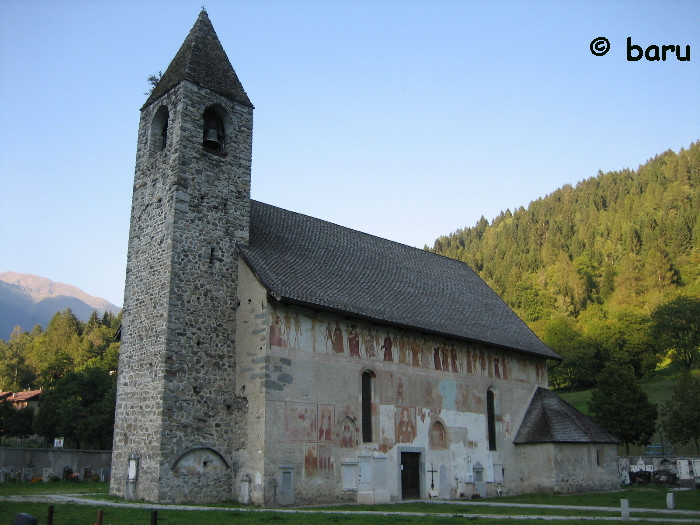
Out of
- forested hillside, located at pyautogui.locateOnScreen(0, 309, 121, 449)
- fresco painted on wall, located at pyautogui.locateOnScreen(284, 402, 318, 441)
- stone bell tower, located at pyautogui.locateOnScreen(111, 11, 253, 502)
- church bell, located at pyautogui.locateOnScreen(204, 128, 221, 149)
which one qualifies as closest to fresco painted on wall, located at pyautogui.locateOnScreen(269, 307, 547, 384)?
fresco painted on wall, located at pyautogui.locateOnScreen(284, 402, 318, 441)

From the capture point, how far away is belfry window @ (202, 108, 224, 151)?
24.4 meters

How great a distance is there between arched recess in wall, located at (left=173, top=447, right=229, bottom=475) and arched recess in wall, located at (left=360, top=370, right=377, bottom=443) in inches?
219

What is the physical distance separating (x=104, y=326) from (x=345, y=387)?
109m

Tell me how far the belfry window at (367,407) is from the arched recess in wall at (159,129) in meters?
12.1

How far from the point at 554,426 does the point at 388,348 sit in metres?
10.5

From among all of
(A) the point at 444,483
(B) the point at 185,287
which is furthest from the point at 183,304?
(A) the point at 444,483

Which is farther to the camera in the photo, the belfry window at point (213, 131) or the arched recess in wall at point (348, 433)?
the belfry window at point (213, 131)

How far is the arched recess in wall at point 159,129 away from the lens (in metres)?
25.2

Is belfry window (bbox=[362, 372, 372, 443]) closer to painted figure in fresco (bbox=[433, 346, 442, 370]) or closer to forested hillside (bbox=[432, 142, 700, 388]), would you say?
painted figure in fresco (bbox=[433, 346, 442, 370])

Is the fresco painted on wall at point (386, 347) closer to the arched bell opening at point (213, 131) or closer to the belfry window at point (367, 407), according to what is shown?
the belfry window at point (367, 407)

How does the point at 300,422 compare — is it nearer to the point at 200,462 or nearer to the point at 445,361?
the point at 200,462

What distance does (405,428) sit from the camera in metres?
25.9

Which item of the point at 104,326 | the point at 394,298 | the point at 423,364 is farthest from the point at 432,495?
the point at 104,326

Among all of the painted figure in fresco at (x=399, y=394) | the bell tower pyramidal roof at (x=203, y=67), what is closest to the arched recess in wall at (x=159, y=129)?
the bell tower pyramidal roof at (x=203, y=67)
